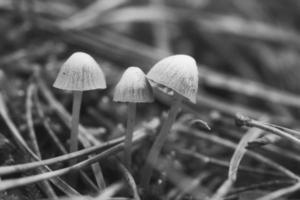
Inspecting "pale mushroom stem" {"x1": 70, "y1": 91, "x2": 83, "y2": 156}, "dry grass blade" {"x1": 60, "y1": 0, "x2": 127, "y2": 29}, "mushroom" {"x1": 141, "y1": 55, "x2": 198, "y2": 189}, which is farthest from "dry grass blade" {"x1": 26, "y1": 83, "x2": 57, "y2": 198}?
"dry grass blade" {"x1": 60, "y1": 0, "x2": 127, "y2": 29}

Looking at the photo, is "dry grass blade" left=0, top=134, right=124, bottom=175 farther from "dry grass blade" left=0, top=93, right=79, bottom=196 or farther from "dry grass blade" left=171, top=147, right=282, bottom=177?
"dry grass blade" left=171, top=147, right=282, bottom=177

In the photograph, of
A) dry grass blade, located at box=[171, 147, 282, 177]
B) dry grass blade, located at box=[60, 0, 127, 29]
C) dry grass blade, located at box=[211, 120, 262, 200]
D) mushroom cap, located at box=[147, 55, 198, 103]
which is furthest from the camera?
dry grass blade, located at box=[60, 0, 127, 29]

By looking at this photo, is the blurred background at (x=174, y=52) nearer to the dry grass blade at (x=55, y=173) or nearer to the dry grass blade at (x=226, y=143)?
the dry grass blade at (x=226, y=143)

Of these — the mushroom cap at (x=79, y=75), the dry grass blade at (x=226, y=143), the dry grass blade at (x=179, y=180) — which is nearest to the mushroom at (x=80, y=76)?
the mushroom cap at (x=79, y=75)

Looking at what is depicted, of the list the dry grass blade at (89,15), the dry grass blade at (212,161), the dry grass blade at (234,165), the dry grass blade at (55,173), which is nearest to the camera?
the dry grass blade at (55,173)

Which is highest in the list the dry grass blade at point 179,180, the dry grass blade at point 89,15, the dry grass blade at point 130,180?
the dry grass blade at point 89,15

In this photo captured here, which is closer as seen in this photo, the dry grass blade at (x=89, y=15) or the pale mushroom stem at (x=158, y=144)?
the pale mushroom stem at (x=158, y=144)
